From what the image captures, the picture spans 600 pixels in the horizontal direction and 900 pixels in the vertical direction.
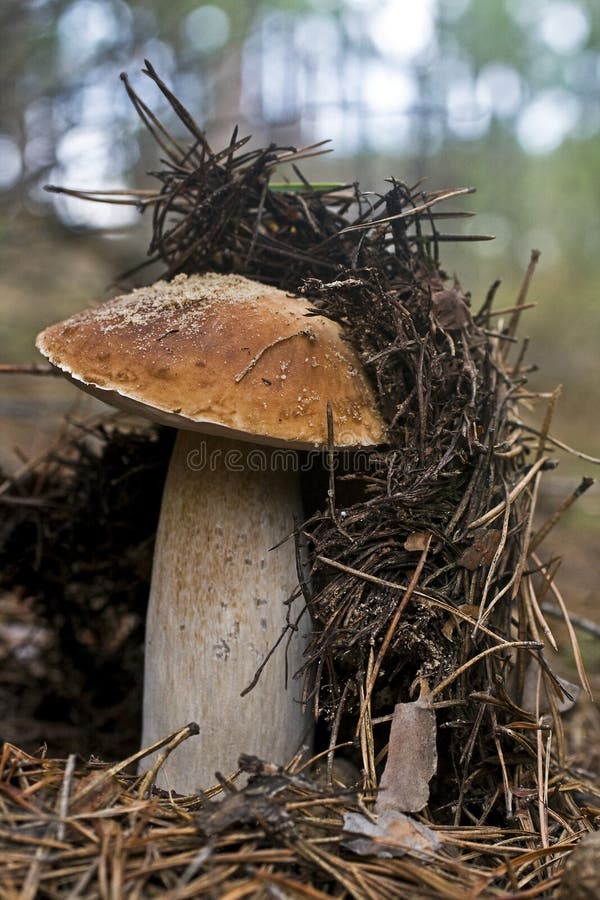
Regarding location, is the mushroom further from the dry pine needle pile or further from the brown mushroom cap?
the dry pine needle pile

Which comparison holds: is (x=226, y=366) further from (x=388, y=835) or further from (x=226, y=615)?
(x=388, y=835)

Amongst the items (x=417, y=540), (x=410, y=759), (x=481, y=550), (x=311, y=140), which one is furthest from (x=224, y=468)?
(x=311, y=140)

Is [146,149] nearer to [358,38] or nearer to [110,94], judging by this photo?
[110,94]

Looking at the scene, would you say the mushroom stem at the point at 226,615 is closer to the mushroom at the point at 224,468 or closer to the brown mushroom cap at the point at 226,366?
the mushroom at the point at 224,468

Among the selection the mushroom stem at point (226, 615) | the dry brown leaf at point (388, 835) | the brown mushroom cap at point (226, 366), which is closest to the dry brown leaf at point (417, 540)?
the brown mushroom cap at point (226, 366)

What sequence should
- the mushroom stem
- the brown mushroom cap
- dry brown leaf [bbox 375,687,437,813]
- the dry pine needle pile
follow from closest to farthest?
the dry pine needle pile
dry brown leaf [bbox 375,687,437,813]
the brown mushroom cap
the mushroom stem

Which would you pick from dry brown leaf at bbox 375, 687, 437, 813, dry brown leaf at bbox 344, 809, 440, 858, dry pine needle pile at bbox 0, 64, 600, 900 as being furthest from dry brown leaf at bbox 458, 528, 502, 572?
dry brown leaf at bbox 344, 809, 440, 858

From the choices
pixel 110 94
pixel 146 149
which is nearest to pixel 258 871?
pixel 110 94

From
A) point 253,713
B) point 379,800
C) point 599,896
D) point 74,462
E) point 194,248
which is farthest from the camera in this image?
point 74,462

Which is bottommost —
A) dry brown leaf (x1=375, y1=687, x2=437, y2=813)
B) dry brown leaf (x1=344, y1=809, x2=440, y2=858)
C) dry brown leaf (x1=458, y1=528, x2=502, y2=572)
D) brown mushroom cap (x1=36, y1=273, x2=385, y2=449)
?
dry brown leaf (x1=344, y1=809, x2=440, y2=858)
